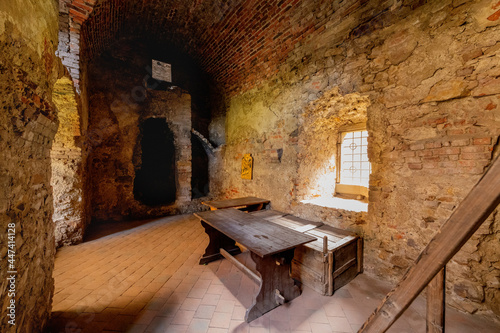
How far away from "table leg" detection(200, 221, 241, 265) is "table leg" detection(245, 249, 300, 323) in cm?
128

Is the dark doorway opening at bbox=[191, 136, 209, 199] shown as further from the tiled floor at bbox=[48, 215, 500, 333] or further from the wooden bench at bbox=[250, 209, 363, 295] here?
the wooden bench at bbox=[250, 209, 363, 295]

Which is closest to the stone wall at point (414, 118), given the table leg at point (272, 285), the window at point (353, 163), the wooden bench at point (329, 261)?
the wooden bench at point (329, 261)

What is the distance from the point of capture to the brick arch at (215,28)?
3.47 meters

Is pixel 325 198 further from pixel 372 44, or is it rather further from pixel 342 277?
pixel 372 44

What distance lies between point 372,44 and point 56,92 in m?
4.90

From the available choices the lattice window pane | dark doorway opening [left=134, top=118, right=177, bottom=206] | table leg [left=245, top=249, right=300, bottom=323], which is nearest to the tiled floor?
table leg [left=245, top=249, right=300, bottom=323]

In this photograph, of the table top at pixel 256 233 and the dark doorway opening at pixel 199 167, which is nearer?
the table top at pixel 256 233

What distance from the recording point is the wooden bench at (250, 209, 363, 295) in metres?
2.43

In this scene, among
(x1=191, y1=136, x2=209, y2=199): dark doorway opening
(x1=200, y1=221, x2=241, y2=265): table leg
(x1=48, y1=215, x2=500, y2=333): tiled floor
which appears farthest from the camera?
(x1=191, y1=136, x2=209, y2=199): dark doorway opening

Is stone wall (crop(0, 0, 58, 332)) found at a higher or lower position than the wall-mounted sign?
lower

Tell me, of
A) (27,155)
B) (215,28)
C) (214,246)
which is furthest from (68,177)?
(215,28)

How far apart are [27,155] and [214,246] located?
2574 mm

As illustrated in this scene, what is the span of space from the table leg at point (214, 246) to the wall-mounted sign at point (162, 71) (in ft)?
17.7

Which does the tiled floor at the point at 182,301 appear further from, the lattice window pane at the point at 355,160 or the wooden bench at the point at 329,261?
the lattice window pane at the point at 355,160
